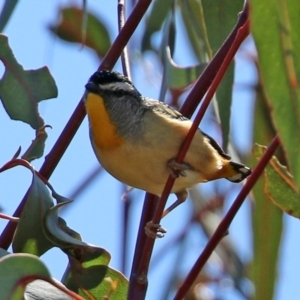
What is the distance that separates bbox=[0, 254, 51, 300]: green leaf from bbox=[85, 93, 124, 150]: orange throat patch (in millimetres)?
863

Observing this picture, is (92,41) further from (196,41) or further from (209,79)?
(209,79)

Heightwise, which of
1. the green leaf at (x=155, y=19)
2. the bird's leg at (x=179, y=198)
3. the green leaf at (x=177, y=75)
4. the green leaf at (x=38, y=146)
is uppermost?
the green leaf at (x=155, y=19)

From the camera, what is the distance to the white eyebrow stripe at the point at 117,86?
86.7 inches

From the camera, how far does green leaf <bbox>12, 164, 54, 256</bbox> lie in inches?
62.1

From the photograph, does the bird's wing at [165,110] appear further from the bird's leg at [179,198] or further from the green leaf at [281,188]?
the green leaf at [281,188]

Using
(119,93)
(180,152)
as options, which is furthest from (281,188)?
(119,93)

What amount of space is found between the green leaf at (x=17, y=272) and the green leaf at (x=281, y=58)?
447mm

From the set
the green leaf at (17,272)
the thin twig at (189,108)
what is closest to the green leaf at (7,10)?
the thin twig at (189,108)

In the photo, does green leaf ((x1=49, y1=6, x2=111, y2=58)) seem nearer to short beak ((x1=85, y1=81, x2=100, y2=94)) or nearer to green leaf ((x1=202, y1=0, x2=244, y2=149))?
short beak ((x1=85, y1=81, x2=100, y2=94))

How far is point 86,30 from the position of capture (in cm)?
284

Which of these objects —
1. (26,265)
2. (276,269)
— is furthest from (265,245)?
(26,265)

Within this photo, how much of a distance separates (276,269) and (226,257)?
0.85m

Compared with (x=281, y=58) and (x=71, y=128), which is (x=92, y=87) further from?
(x=281, y=58)

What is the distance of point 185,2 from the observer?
2254 millimetres
